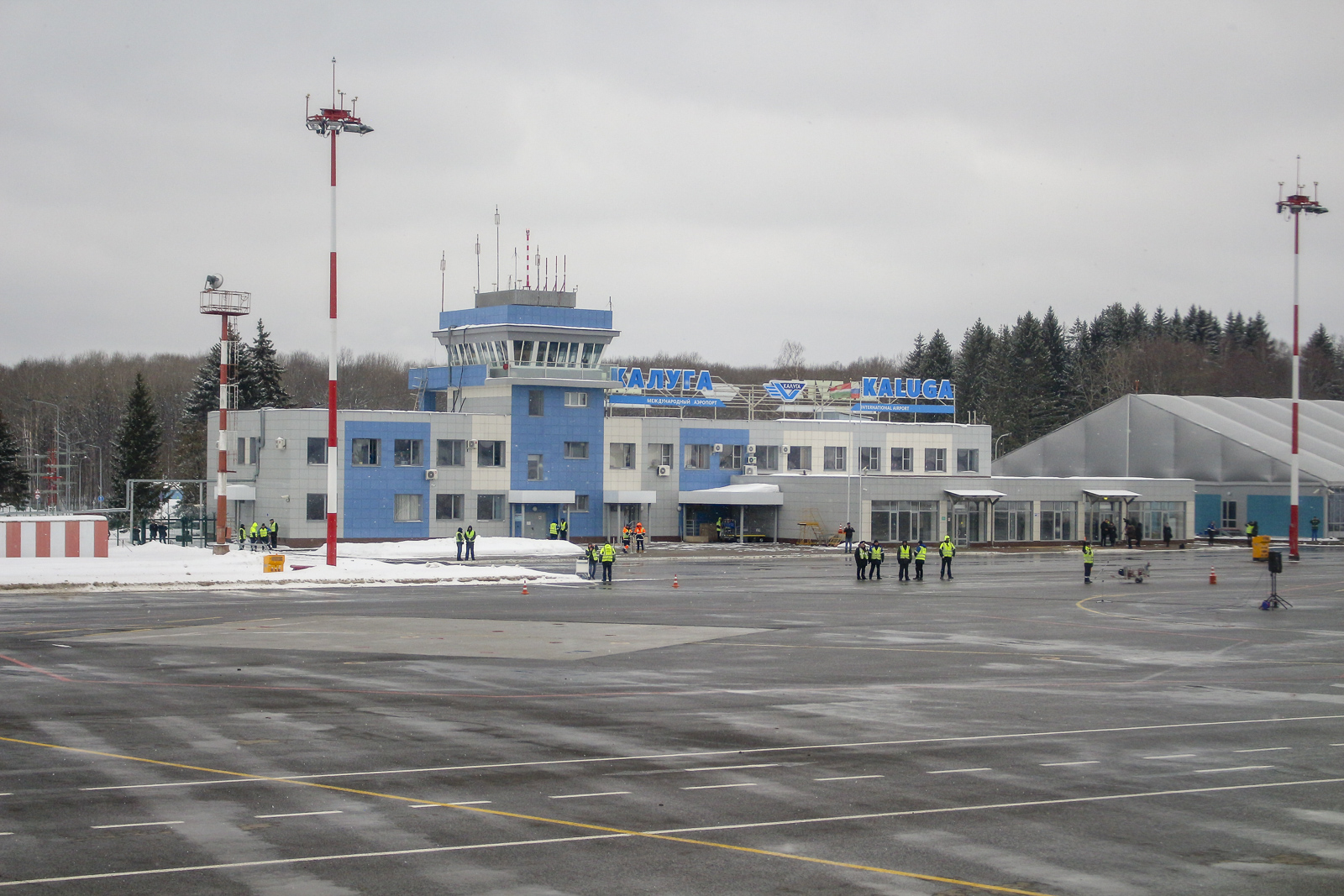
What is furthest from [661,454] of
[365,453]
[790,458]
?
[365,453]

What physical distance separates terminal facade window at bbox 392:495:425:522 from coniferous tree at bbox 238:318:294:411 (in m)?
24.5

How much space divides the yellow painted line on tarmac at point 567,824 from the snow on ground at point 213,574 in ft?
94.8

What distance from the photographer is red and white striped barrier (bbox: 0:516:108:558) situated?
163 feet

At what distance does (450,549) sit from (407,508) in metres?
8.04

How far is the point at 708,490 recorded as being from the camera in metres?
79.5

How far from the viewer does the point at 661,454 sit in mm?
79812

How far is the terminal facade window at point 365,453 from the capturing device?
71375 mm

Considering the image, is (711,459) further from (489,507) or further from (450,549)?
(450,549)

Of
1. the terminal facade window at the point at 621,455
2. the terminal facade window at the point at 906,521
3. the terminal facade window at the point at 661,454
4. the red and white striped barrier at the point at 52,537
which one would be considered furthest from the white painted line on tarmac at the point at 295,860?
the terminal facade window at the point at 661,454

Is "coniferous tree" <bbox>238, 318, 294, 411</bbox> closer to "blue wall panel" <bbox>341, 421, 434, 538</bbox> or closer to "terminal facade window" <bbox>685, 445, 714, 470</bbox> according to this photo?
"blue wall panel" <bbox>341, 421, 434, 538</bbox>

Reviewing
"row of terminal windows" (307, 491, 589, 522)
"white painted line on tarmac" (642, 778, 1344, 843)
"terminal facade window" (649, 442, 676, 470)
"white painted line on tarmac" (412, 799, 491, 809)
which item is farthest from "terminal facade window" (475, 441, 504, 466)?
"white painted line on tarmac" (642, 778, 1344, 843)

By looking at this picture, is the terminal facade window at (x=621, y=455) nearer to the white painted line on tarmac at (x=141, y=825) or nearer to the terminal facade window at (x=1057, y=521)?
the terminal facade window at (x=1057, y=521)

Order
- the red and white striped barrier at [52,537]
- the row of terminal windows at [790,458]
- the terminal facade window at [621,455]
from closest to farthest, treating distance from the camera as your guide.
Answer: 1. the red and white striped barrier at [52,537]
2. the terminal facade window at [621,455]
3. the row of terminal windows at [790,458]

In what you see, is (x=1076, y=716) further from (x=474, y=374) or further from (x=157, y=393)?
(x=157, y=393)
